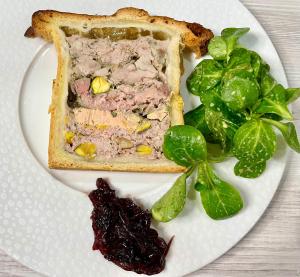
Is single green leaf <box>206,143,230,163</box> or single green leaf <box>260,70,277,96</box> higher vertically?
single green leaf <box>260,70,277,96</box>

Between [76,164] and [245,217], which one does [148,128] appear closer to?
[76,164]

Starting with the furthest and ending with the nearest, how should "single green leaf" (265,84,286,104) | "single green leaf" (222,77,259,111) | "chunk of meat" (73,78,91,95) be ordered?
"chunk of meat" (73,78,91,95) < "single green leaf" (265,84,286,104) < "single green leaf" (222,77,259,111)

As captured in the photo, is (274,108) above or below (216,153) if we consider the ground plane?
above

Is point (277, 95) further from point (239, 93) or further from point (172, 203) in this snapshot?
point (172, 203)

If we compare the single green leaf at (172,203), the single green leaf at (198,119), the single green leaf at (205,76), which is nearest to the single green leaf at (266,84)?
the single green leaf at (205,76)

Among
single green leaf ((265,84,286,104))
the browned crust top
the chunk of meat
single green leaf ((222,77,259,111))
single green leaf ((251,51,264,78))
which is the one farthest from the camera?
the browned crust top

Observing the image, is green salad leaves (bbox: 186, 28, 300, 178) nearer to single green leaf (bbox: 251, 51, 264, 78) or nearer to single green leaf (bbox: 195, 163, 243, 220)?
single green leaf (bbox: 251, 51, 264, 78)

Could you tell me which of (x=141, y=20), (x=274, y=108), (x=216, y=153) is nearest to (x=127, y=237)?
(x=216, y=153)

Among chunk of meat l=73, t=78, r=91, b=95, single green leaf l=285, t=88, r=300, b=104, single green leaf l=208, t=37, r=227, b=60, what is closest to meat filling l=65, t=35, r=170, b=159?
chunk of meat l=73, t=78, r=91, b=95
